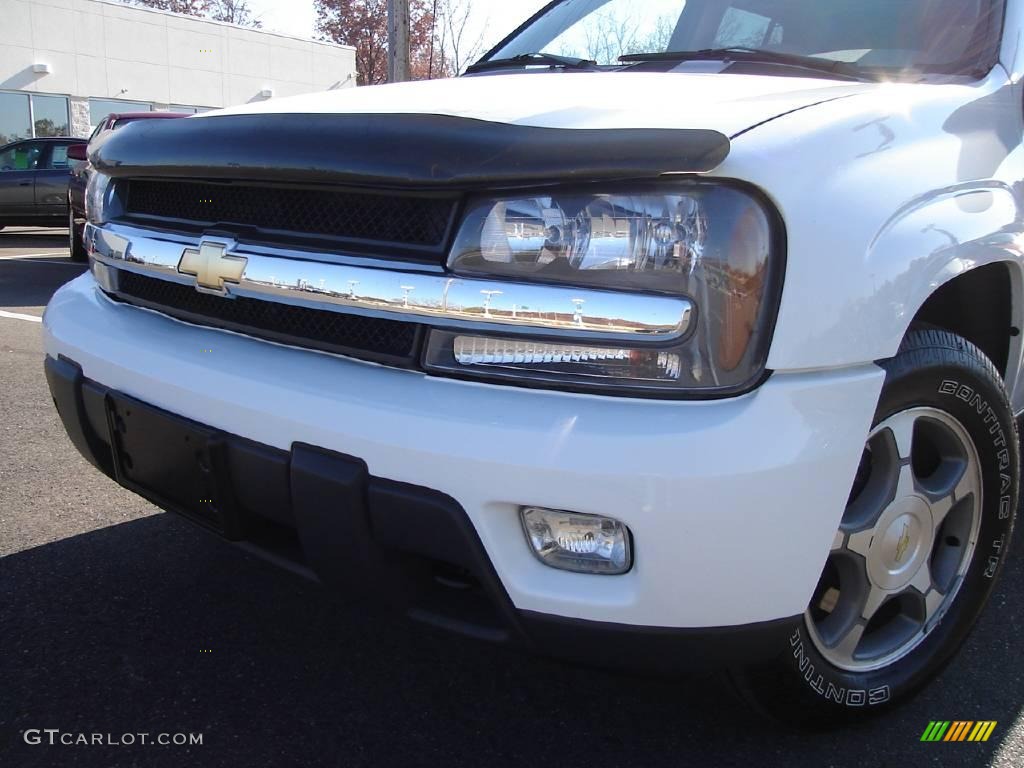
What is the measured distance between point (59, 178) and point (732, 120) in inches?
560

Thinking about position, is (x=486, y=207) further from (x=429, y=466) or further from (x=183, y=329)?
(x=183, y=329)

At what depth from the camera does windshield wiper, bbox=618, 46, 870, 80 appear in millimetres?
2127

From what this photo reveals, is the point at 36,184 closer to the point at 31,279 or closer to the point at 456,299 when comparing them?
the point at 31,279

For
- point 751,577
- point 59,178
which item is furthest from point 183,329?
point 59,178

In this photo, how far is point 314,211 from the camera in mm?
1742

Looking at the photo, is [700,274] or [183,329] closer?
[700,274]

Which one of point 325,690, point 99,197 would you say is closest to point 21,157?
point 99,197

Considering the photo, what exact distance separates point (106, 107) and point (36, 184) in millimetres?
10386

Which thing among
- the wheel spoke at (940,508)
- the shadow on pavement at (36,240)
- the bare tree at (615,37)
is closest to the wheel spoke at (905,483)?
the wheel spoke at (940,508)

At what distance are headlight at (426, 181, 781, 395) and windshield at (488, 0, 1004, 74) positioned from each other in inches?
41.8

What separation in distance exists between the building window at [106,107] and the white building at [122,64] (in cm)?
3

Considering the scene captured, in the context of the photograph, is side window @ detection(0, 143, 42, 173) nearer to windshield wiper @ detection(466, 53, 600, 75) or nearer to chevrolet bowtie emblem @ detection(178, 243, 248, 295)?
windshield wiper @ detection(466, 53, 600, 75)

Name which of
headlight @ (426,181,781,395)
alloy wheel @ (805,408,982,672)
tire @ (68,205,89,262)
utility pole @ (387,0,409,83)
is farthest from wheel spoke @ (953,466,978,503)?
utility pole @ (387,0,409,83)

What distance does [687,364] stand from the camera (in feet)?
4.67
